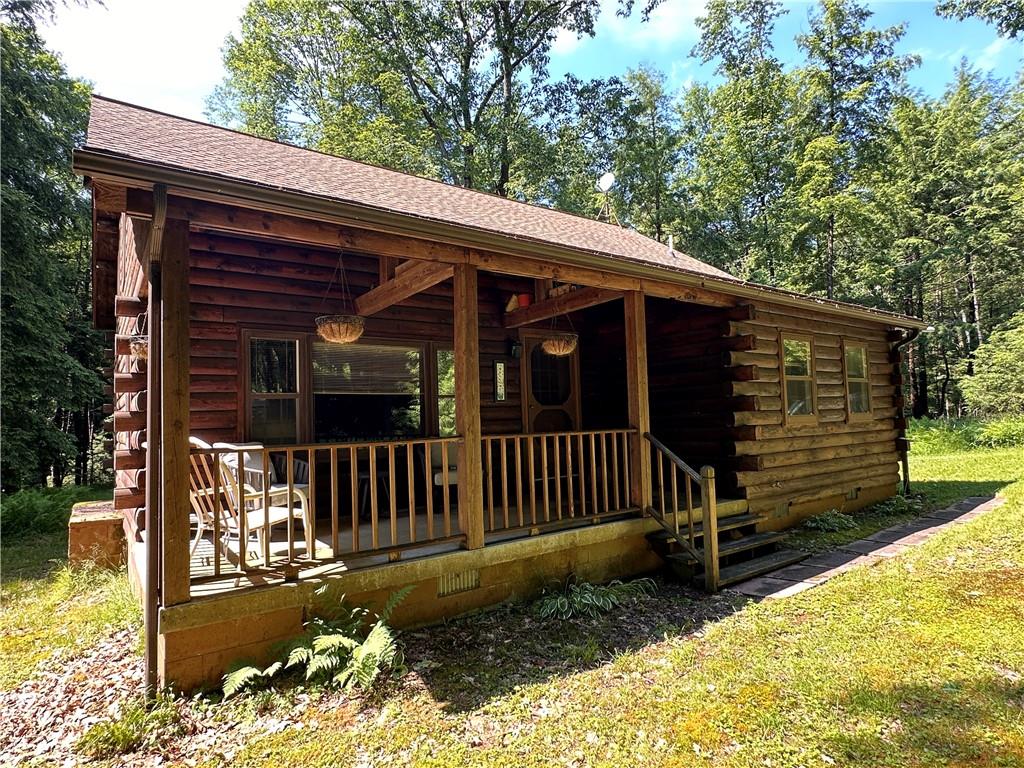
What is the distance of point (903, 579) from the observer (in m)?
5.23

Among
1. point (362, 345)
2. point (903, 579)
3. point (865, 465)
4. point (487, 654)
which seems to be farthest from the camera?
point (865, 465)

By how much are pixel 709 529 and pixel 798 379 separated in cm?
370

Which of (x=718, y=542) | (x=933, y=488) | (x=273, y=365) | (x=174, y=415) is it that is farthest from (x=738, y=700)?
(x=933, y=488)

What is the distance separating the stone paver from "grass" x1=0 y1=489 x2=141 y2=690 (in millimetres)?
5694

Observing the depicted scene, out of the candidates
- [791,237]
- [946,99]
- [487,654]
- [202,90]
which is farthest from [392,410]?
[946,99]

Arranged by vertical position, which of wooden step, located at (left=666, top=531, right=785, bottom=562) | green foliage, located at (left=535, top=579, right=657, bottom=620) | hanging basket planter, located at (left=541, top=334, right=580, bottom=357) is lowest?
green foliage, located at (left=535, top=579, right=657, bottom=620)

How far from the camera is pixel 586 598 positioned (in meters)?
4.75

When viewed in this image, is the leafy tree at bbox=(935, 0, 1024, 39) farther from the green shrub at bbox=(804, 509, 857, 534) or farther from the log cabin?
the green shrub at bbox=(804, 509, 857, 534)

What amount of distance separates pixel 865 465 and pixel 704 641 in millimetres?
6617

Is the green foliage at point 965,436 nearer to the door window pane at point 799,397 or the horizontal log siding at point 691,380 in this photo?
the door window pane at point 799,397

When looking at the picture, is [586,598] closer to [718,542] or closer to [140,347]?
[718,542]

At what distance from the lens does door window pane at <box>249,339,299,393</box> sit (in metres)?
5.66

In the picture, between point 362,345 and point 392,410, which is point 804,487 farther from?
point 362,345

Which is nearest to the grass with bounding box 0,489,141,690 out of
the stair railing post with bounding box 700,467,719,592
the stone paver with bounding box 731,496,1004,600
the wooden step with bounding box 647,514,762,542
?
the wooden step with bounding box 647,514,762,542
